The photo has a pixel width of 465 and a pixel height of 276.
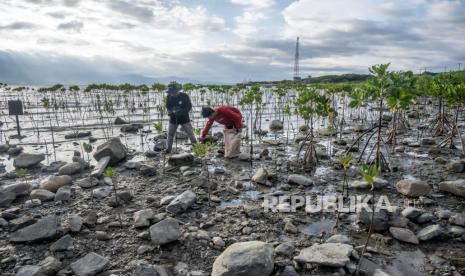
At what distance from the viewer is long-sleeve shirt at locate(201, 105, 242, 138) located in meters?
10.0

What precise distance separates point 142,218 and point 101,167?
12.9 feet

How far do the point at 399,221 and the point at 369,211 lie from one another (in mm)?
524

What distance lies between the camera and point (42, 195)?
6.89m

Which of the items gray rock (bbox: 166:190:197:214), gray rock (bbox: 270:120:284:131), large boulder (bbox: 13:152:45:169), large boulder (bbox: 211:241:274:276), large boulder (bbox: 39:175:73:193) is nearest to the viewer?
large boulder (bbox: 211:241:274:276)

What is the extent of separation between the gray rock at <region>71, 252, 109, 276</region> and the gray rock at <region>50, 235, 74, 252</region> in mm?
608

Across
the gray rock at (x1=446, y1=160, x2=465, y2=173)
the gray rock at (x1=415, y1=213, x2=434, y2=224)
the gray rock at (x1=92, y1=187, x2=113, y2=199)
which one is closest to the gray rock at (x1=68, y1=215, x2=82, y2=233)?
the gray rock at (x1=92, y1=187, x2=113, y2=199)

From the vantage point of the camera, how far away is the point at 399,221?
210 inches

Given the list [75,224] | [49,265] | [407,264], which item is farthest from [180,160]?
[407,264]

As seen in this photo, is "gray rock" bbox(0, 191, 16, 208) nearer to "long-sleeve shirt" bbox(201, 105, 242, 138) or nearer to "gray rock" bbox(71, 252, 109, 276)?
"gray rock" bbox(71, 252, 109, 276)

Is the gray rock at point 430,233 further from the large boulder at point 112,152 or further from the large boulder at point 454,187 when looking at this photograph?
the large boulder at point 112,152

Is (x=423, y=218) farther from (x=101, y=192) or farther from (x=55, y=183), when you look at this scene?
(x=55, y=183)

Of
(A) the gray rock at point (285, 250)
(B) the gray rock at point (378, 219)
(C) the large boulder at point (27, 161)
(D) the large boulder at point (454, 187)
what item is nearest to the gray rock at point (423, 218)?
(B) the gray rock at point (378, 219)

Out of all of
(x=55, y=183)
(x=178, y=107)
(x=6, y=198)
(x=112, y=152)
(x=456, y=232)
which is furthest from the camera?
(x=178, y=107)

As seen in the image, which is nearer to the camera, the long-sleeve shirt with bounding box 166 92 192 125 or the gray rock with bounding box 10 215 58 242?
the gray rock with bounding box 10 215 58 242
